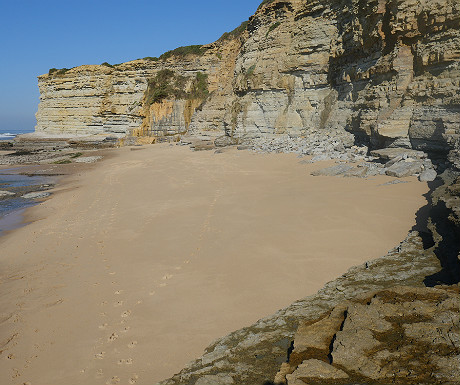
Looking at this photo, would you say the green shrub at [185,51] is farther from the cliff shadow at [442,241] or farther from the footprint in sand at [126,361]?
the footprint in sand at [126,361]

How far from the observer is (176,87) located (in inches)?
1513

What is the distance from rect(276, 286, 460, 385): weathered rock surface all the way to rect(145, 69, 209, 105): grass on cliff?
119 ft

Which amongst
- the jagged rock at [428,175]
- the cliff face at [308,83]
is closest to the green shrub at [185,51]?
the cliff face at [308,83]

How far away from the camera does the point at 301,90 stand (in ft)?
70.9

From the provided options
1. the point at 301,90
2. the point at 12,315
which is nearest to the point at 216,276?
the point at 12,315

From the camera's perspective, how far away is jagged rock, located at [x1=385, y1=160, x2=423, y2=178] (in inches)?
369

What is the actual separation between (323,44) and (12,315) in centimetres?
2129

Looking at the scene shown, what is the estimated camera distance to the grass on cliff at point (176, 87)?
1481 inches

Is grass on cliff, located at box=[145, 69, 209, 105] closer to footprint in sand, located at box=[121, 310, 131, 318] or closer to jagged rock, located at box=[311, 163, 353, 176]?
jagged rock, located at box=[311, 163, 353, 176]

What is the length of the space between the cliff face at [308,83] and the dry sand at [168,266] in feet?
12.4

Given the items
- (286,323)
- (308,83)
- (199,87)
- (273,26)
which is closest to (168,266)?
(286,323)

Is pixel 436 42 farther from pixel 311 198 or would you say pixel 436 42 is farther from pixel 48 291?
pixel 48 291

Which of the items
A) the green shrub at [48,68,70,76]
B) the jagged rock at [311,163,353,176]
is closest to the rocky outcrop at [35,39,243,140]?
the green shrub at [48,68,70,76]

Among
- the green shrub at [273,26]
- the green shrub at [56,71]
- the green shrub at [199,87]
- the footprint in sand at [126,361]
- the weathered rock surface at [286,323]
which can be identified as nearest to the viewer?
the weathered rock surface at [286,323]
